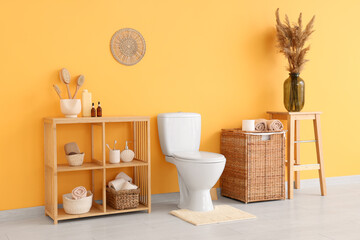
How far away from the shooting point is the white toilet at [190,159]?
10.5 ft

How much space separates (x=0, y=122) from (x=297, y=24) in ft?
8.78

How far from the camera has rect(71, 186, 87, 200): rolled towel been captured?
3.09 meters

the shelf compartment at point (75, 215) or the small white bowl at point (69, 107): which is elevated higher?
the small white bowl at point (69, 107)

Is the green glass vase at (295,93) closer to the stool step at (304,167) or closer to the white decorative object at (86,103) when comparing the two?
the stool step at (304,167)

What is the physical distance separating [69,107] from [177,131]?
0.87m

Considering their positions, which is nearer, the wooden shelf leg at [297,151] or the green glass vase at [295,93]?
the green glass vase at [295,93]

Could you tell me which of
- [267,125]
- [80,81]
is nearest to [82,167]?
[80,81]

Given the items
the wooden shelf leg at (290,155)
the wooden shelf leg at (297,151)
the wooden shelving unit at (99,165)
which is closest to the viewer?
the wooden shelving unit at (99,165)

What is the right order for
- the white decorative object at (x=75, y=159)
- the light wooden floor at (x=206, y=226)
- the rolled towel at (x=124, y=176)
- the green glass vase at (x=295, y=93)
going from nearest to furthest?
the light wooden floor at (x=206, y=226) → the white decorative object at (x=75, y=159) → the rolled towel at (x=124, y=176) → the green glass vase at (x=295, y=93)

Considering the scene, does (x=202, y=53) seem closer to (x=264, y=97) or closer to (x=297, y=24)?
(x=264, y=97)

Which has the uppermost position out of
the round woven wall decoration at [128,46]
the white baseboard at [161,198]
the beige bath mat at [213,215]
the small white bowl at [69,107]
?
the round woven wall decoration at [128,46]

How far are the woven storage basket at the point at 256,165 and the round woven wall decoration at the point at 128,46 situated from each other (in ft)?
Answer: 3.26

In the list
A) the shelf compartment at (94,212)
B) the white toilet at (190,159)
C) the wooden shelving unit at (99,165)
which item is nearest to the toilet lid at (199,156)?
the white toilet at (190,159)

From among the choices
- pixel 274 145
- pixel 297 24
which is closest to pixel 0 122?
pixel 274 145
